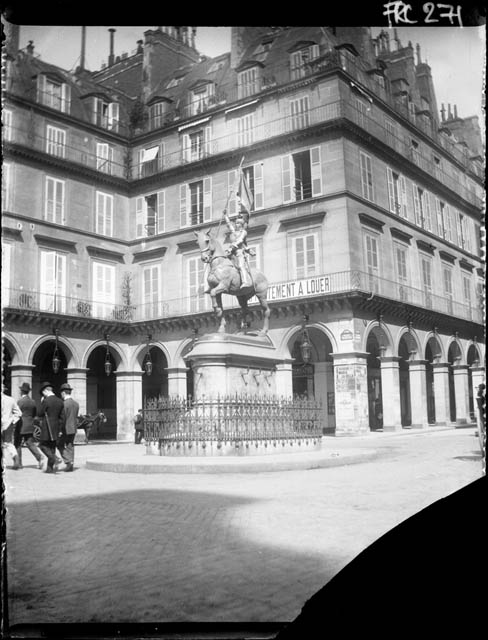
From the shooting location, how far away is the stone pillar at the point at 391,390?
7.48 metres

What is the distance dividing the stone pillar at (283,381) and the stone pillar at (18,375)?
206 inches

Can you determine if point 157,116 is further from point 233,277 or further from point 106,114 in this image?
point 233,277

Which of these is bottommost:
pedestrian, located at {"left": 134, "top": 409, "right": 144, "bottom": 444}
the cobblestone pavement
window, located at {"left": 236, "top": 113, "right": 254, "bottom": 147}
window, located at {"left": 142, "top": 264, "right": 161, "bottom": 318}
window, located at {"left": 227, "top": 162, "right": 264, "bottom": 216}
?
the cobblestone pavement

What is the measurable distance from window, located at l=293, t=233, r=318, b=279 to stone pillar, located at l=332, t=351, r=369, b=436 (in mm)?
3765

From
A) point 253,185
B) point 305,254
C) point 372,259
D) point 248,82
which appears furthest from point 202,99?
point 305,254

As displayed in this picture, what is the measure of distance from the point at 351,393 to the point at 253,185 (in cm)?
776

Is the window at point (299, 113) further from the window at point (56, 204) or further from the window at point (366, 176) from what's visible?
the window at point (56, 204)

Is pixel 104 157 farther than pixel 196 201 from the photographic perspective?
No

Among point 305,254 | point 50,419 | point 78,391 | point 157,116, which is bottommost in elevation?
point 50,419

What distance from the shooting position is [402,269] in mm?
4406

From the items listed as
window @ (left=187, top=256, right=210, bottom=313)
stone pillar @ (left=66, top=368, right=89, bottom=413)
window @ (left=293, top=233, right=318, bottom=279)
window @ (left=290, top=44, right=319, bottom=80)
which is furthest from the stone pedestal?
window @ (left=290, top=44, right=319, bottom=80)

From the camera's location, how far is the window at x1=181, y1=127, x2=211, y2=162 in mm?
4387

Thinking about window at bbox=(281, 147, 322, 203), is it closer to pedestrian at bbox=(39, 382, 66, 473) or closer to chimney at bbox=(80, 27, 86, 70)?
chimney at bbox=(80, 27, 86, 70)

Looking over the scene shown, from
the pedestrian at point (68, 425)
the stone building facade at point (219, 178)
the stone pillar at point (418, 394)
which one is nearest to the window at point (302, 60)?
the stone building facade at point (219, 178)
